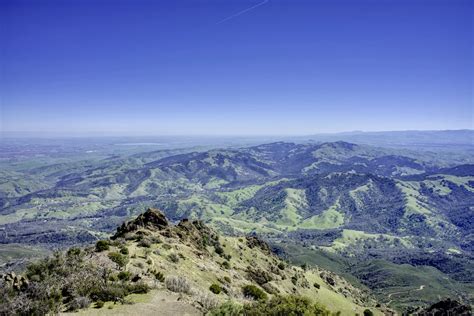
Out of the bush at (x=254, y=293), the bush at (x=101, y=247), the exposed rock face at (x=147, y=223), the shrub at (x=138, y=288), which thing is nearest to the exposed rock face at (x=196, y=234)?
the exposed rock face at (x=147, y=223)

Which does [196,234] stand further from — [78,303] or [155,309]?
[78,303]

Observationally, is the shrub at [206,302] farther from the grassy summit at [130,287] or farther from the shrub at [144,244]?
the shrub at [144,244]

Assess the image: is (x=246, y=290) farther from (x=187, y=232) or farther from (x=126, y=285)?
(x=187, y=232)

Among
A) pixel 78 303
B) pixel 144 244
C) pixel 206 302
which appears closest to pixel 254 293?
pixel 206 302

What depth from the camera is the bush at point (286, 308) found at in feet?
76.8

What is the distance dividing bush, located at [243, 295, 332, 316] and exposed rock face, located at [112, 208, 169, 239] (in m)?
44.9

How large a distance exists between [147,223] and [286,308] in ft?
169

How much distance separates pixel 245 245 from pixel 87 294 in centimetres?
8140

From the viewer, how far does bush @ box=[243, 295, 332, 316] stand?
23422 mm

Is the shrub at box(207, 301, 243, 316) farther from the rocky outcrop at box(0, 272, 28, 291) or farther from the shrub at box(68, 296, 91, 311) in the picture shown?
the rocky outcrop at box(0, 272, 28, 291)

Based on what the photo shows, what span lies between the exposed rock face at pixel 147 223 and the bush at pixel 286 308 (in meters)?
44.9

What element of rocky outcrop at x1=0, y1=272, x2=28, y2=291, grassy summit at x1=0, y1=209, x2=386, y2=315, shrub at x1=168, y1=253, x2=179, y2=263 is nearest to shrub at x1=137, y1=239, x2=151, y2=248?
grassy summit at x1=0, y1=209, x2=386, y2=315

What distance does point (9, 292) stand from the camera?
24828 millimetres

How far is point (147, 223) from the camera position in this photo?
7062 centimetres
